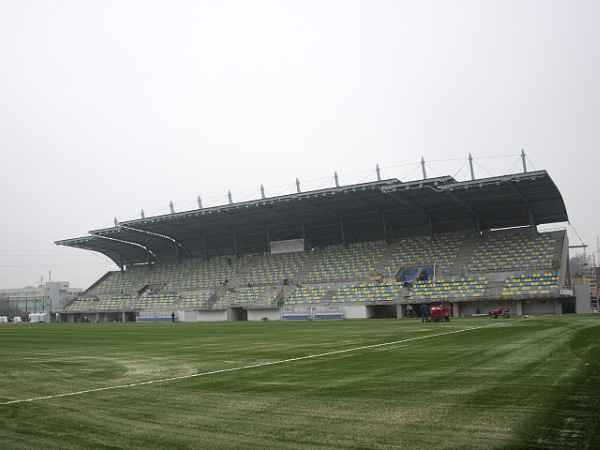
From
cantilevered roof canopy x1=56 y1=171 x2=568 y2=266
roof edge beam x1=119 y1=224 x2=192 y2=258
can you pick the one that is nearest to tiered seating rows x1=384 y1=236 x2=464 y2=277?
cantilevered roof canopy x1=56 y1=171 x2=568 y2=266

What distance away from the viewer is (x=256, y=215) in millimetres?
64562

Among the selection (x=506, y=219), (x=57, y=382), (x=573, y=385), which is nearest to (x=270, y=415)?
(x=573, y=385)

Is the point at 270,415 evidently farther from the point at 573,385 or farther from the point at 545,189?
Answer: the point at 545,189

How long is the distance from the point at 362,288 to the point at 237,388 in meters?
46.2

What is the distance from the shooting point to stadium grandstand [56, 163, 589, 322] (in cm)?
5003

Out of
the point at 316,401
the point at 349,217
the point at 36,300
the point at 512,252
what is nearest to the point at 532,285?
the point at 512,252

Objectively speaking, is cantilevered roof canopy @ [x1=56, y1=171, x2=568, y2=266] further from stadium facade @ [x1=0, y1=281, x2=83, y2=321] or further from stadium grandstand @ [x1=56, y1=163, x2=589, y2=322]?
stadium facade @ [x1=0, y1=281, x2=83, y2=321]

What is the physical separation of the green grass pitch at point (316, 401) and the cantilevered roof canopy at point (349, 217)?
36.9 meters

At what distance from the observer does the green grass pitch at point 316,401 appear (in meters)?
6.67

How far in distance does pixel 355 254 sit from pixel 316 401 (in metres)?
55.8

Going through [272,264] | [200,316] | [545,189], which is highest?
[545,189]

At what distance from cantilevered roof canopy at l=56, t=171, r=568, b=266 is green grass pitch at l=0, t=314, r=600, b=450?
3692 cm


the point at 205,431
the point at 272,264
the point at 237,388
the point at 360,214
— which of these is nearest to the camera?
the point at 205,431

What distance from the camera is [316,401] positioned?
899 cm
